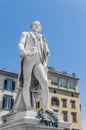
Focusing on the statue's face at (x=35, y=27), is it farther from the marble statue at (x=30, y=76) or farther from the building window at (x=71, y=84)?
the building window at (x=71, y=84)

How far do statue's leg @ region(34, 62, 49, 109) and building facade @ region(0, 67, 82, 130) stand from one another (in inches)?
1537

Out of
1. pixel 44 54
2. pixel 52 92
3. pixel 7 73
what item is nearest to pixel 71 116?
pixel 52 92

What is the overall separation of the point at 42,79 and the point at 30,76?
0.43 m

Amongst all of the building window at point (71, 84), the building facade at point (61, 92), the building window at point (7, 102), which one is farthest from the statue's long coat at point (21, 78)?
the building window at point (71, 84)

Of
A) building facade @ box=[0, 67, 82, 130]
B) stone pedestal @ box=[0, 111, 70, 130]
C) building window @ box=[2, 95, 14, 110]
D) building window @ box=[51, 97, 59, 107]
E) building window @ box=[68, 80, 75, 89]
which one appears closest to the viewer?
stone pedestal @ box=[0, 111, 70, 130]

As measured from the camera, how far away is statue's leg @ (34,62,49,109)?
26.0 ft

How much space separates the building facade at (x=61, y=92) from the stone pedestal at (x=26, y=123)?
39477 millimetres

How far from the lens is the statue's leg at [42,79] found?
7914 millimetres

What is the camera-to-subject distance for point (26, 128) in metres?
6.76

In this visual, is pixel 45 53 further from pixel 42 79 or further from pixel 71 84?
pixel 71 84

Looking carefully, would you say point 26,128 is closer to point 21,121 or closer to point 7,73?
point 21,121

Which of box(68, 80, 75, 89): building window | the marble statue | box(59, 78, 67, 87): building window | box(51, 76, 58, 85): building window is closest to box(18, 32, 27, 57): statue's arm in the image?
the marble statue

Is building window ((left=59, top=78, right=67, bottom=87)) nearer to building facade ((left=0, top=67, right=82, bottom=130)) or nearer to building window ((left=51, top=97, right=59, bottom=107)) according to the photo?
building facade ((left=0, top=67, right=82, bottom=130))

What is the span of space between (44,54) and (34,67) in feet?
2.84
